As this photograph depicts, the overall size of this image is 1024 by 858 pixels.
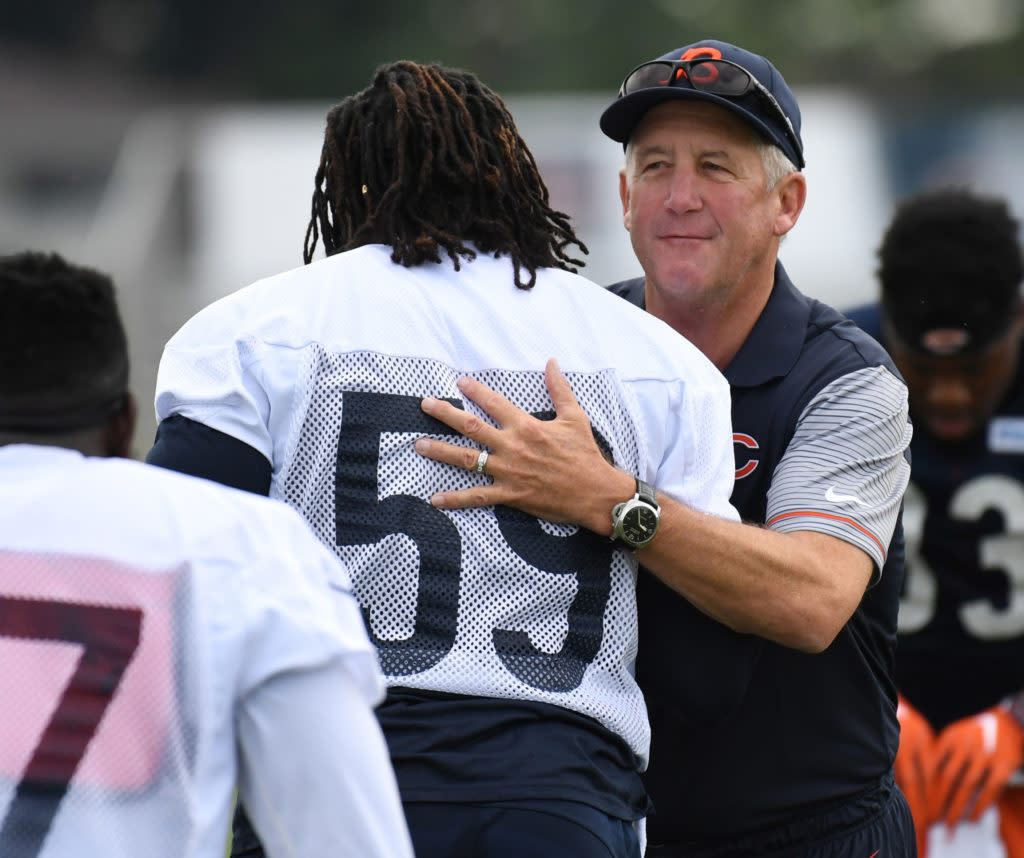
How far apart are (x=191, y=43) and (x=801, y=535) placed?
29800 millimetres

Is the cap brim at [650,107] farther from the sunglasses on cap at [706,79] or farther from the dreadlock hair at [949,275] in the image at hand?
the dreadlock hair at [949,275]

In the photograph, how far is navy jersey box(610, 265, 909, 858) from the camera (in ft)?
10.8

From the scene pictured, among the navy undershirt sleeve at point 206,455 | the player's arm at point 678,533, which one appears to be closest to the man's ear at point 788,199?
the player's arm at point 678,533

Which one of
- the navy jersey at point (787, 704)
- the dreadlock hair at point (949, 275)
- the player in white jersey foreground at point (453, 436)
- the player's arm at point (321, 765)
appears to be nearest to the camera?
the player's arm at point (321, 765)

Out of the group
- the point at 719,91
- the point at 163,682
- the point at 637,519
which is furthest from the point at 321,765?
the point at 719,91

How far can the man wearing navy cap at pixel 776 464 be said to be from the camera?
10.3ft

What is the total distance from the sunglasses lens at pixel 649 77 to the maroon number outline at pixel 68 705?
191 centimetres

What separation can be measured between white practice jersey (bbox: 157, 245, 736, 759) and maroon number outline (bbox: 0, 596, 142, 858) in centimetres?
48

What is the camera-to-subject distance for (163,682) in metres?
A: 2.01

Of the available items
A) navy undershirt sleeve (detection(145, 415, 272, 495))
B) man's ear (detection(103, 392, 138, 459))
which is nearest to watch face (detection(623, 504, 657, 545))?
navy undershirt sleeve (detection(145, 415, 272, 495))

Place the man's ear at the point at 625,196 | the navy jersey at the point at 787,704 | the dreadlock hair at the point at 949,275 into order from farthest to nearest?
the dreadlock hair at the point at 949,275 → the man's ear at the point at 625,196 → the navy jersey at the point at 787,704

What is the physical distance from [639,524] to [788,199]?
1.28 m

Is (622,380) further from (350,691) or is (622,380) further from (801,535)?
(350,691)

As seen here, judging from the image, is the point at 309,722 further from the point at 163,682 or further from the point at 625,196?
the point at 625,196
